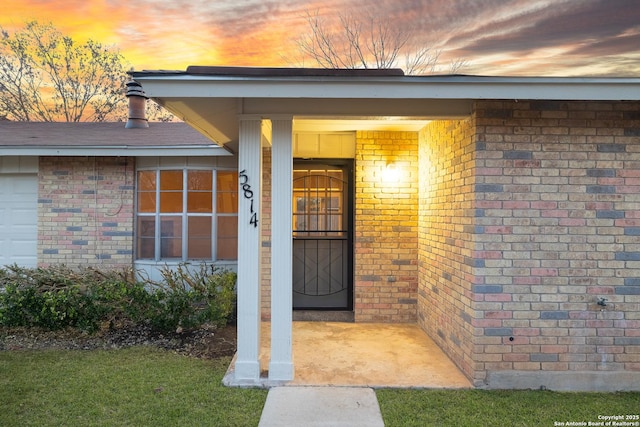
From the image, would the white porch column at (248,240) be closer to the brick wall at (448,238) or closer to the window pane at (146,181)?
the brick wall at (448,238)

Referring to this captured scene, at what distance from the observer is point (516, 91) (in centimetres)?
356

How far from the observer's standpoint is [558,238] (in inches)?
156

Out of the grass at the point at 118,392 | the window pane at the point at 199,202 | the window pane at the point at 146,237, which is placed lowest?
the grass at the point at 118,392

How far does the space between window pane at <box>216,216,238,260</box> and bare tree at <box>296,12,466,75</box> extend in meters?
9.04

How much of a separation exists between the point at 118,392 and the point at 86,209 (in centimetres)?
429

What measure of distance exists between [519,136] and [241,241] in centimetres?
301

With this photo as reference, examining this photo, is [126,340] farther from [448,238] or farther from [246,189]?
[448,238]

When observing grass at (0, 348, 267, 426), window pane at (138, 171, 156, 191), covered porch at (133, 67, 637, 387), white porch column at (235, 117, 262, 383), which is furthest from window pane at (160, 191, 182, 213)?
white porch column at (235, 117, 262, 383)

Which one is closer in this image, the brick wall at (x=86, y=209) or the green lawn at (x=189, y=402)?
the green lawn at (x=189, y=402)

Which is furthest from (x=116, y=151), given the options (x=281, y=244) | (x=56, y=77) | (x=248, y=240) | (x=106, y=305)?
(x=56, y=77)

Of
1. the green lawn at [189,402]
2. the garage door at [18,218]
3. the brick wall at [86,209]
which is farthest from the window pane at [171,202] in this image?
the green lawn at [189,402]

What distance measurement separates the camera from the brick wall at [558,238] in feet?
12.9

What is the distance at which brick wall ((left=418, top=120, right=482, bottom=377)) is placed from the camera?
4.13 metres

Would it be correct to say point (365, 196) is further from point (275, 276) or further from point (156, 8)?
point (156, 8)
